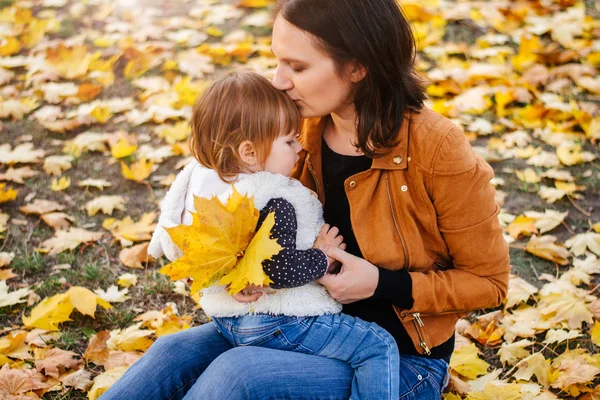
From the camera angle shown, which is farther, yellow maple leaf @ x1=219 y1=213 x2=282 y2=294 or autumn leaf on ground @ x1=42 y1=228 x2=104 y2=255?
autumn leaf on ground @ x1=42 y1=228 x2=104 y2=255

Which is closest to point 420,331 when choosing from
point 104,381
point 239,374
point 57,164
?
point 239,374

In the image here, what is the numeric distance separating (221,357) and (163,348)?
8.3 inches

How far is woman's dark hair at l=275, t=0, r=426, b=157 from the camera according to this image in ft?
5.79

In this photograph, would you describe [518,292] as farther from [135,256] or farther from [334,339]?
[135,256]

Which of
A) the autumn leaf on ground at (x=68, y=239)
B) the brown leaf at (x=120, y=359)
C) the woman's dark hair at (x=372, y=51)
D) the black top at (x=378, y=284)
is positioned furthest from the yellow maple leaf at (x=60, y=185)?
the woman's dark hair at (x=372, y=51)

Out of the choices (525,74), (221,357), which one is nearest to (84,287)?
(221,357)

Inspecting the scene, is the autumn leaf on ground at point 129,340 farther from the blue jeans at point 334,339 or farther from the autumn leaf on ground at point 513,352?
the autumn leaf on ground at point 513,352

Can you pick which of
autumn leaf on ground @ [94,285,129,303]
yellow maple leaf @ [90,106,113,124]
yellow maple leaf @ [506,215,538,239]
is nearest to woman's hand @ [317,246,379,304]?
autumn leaf on ground @ [94,285,129,303]

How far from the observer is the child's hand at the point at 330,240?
1.93 m

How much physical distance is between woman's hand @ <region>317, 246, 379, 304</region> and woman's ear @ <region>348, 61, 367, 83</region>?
52cm

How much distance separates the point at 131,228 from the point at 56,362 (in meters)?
0.93

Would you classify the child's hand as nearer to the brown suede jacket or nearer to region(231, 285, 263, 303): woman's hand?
the brown suede jacket

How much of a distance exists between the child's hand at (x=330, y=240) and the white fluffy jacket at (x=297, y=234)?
2 centimetres

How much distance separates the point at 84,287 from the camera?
9.06 feet
